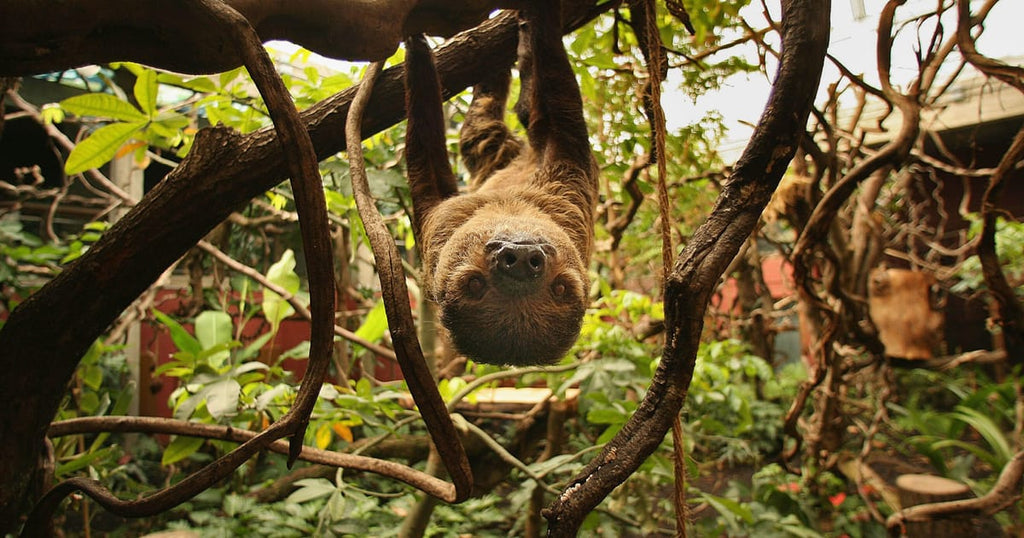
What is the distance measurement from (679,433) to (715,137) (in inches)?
91.0

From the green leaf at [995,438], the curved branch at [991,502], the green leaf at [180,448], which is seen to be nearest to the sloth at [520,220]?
the green leaf at [180,448]

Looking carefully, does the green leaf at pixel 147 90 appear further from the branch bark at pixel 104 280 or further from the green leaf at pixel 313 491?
the green leaf at pixel 313 491

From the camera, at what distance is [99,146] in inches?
86.0

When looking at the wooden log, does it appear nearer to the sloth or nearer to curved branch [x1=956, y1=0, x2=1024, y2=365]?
curved branch [x1=956, y1=0, x2=1024, y2=365]

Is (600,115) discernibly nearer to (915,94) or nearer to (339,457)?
(915,94)

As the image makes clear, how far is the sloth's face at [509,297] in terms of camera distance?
6.48 ft

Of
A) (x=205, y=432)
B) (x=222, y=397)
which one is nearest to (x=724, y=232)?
(x=205, y=432)

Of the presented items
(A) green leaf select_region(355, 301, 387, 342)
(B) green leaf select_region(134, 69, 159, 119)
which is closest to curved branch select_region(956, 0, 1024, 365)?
(A) green leaf select_region(355, 301, 387, 342)

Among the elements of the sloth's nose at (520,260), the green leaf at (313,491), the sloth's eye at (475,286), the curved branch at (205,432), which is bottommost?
the green leaf at (313,491)

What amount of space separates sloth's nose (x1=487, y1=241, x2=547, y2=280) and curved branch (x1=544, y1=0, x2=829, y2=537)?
0.88 metres

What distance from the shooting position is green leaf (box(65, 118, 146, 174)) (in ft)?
7.08

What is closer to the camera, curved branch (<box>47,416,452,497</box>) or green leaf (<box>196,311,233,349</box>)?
curved branch (<box>47,416,452,497</box>)

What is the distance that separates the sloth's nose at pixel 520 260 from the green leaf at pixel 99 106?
1621 mm

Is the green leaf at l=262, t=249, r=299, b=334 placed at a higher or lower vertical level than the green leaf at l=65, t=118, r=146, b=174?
lower
